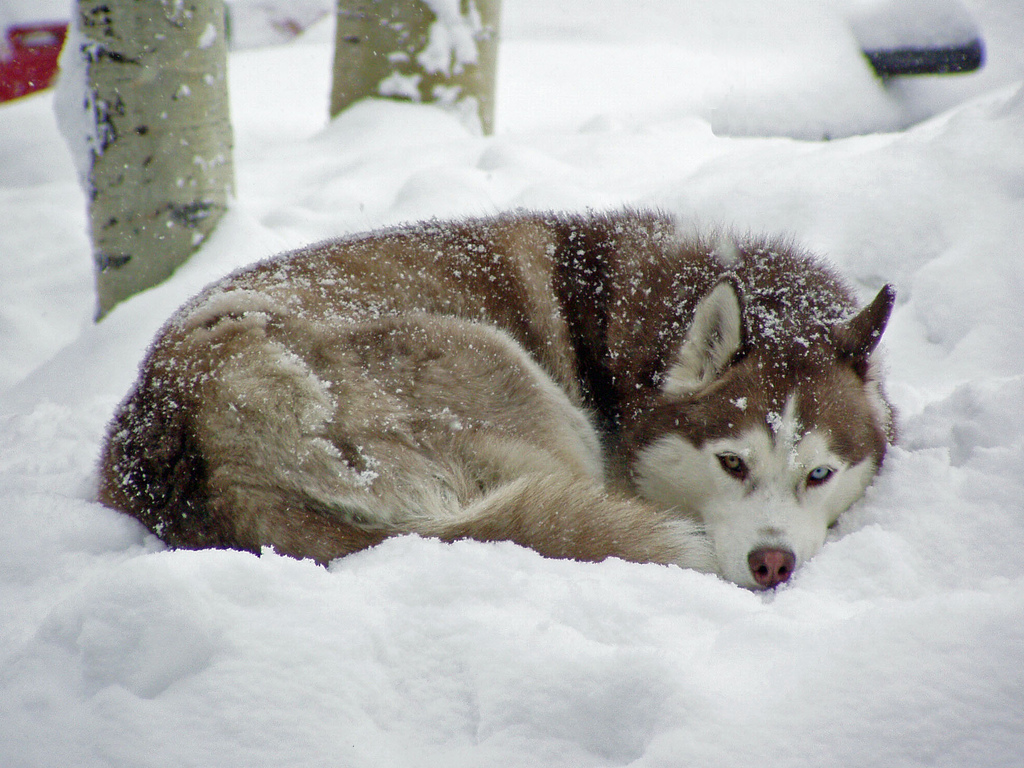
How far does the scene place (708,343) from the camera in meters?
2.54

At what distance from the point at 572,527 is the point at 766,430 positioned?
78cm

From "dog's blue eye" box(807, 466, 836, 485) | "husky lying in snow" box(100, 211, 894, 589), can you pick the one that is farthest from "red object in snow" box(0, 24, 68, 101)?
"dog's blue eye" box(807, 466, 836, 485)

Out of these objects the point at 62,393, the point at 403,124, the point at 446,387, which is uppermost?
the point at 446,387

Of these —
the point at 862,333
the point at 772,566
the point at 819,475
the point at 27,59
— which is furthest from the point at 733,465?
the point at 27,59

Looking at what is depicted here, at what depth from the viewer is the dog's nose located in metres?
2.08

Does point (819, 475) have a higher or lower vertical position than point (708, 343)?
lower

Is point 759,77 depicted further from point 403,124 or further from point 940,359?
point 940,359

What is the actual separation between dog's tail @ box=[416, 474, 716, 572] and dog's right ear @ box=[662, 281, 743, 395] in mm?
625

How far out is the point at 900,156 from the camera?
4.03 m

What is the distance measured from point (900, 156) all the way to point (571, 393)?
254 centimetres

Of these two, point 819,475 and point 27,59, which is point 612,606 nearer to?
point 819,475

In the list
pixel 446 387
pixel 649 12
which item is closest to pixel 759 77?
pixel 649 12

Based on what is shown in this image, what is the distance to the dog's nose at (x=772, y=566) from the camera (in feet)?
6.82

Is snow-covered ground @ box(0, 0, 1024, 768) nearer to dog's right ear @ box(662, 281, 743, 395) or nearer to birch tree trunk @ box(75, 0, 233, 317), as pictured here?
birch tree trunk @ box(75, 0, 233, 317)
